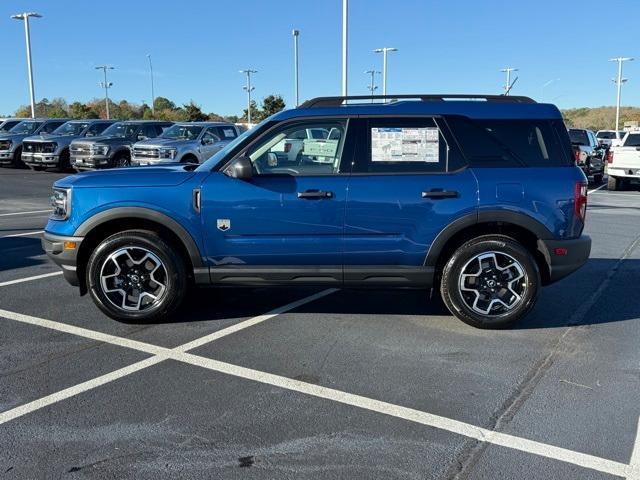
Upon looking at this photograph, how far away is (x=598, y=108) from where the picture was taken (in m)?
120

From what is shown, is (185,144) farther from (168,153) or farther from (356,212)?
(356,212)

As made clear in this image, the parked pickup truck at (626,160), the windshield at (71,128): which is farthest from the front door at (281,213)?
the windshield at (71,128)

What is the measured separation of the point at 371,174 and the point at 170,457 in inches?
109

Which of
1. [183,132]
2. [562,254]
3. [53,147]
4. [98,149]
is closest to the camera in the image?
[562,254]

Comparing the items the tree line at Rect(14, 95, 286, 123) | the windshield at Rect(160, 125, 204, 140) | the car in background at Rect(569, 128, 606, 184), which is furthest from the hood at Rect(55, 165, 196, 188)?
the tree line at Rect(14, 95, 286, 123)

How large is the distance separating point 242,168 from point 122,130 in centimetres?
1776

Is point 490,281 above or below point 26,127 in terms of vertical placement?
below

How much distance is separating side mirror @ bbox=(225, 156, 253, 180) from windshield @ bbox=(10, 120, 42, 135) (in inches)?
946

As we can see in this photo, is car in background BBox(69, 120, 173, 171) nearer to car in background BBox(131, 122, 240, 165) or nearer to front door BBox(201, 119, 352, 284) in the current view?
car in background BBox(131, 122, 240, 165)

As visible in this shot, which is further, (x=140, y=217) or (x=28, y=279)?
(x=28, y=279)

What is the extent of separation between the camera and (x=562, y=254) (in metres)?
5.11

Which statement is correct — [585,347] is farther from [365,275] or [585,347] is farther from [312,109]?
[312,109]

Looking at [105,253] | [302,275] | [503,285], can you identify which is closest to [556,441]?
[503,285]

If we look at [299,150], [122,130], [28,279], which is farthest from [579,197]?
[122,130]
